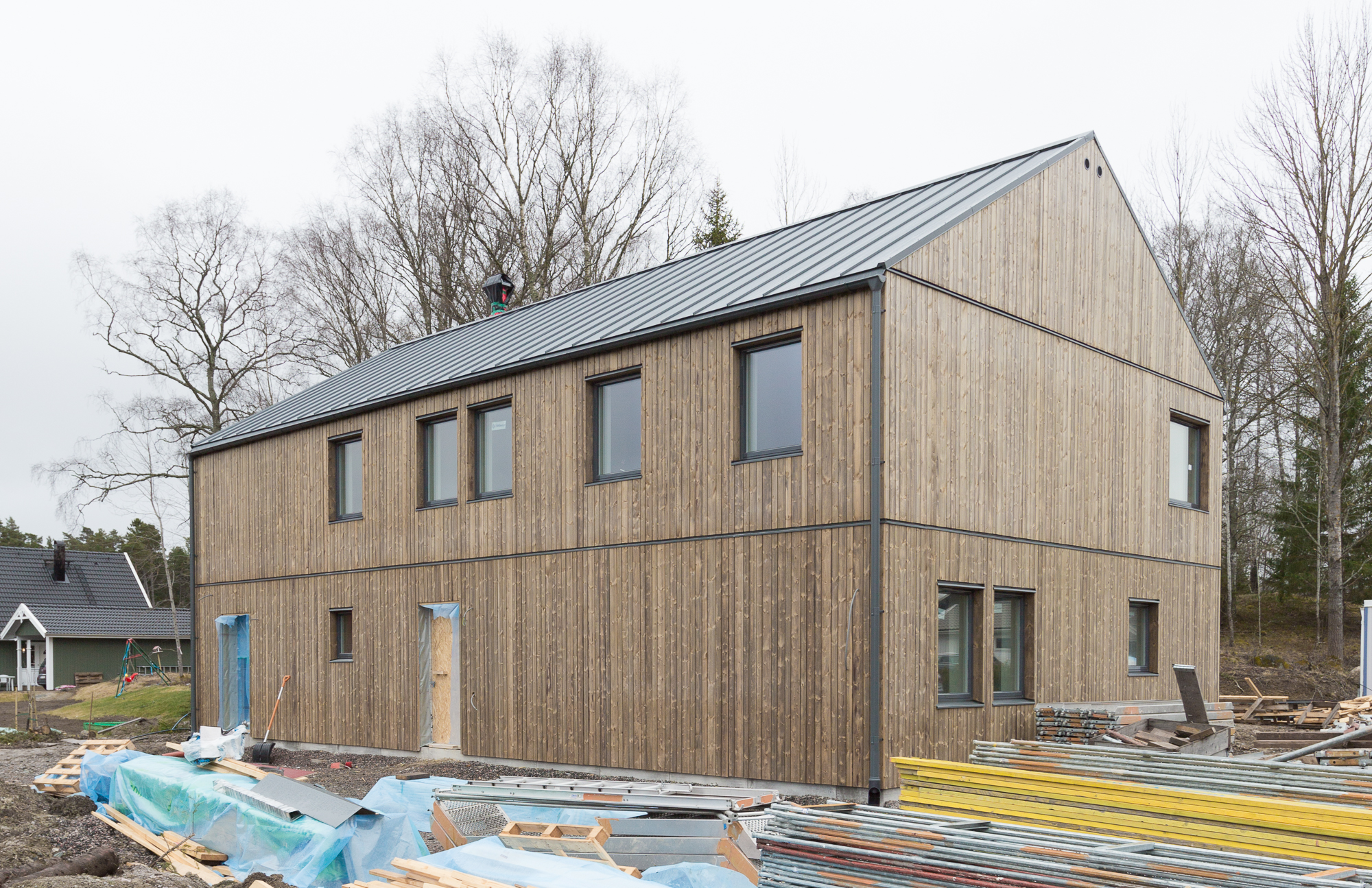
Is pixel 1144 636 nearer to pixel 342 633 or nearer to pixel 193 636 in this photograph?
pixel 342 633

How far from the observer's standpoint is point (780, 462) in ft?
35.1

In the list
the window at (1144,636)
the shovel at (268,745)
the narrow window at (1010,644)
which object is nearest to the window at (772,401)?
the narrow window at (1010,644)

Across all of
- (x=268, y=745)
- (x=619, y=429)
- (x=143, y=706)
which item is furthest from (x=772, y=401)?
(x=143, y=706)

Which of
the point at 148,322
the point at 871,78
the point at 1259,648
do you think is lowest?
the point at 1259,648

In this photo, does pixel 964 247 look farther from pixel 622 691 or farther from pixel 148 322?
pixel 148 322

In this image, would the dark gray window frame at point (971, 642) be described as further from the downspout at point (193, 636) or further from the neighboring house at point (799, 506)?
the downspout at point (193, 636)

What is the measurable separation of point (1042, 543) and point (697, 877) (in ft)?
20.7

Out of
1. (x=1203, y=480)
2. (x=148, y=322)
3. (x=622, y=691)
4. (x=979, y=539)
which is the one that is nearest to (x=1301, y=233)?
(x=1203, y=480)

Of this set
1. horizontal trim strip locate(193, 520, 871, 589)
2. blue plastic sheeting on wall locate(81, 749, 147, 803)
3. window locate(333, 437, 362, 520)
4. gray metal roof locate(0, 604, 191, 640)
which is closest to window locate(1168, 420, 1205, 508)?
horizontal trim strip locate(193, 520, 871, 589)

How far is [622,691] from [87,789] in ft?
17.2

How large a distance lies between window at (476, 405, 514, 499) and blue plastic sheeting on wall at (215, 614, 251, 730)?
6622 mm

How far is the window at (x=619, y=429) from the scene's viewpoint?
12.3m

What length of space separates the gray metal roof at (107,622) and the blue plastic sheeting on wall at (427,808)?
3036 centimetres

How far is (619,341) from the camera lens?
12.2m
